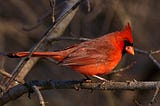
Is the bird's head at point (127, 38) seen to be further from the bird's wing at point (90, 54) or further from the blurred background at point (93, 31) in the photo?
the blurred background at point (93, 31)

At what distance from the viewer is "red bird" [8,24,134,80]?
3826mm

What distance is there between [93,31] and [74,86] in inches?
120

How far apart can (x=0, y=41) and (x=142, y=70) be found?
6.22 feet

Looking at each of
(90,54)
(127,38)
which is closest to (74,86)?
(90,54)

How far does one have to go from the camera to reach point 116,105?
5844 millimetres

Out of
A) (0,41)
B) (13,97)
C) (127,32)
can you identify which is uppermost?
(0,41)

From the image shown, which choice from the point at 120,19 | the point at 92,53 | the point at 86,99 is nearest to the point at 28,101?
the point at 86,99

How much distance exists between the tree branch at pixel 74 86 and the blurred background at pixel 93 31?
210 cm

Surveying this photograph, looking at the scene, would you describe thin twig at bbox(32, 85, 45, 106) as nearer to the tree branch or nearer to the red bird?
the tree branch

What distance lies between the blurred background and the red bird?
1505 mm

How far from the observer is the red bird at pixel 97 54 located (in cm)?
383

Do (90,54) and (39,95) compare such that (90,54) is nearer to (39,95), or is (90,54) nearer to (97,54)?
(97,54)

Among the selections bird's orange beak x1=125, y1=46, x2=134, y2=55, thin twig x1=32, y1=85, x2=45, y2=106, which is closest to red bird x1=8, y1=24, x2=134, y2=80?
bird's orange beak x1=125, y1=46, x2=134, y2=55

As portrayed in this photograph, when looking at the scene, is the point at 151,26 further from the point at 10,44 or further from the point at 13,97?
the point at 13,97
